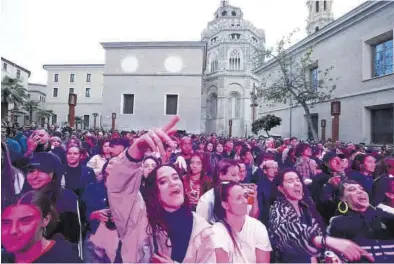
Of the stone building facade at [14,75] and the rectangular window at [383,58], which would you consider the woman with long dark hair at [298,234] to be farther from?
the rectangular window at [383,58]

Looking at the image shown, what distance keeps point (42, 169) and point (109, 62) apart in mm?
2005

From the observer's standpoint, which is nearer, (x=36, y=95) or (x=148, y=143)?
(x=148, y=143)

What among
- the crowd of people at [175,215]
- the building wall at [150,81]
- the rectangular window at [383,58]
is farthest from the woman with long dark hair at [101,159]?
the rectangular window at [383,58]

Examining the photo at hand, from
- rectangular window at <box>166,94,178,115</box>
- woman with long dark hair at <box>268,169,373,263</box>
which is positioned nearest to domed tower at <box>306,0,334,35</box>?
rectangular window at <box>166,94,178,115</box>

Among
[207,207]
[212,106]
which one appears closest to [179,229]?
[207,207]

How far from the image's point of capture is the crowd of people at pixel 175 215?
157 cm

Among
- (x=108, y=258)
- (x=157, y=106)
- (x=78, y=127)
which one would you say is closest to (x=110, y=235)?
(x=108, y=258)

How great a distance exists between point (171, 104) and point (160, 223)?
2.00m

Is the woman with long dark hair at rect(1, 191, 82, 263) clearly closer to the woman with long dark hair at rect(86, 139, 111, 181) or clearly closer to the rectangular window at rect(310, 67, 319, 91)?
the woman with long dark hair at rect(86, 139, 111, 181)

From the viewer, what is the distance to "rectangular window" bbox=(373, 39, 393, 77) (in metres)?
7.92

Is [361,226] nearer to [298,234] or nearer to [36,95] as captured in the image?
[298,234]

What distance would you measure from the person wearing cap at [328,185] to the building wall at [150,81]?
140 cm

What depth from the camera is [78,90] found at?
327cm

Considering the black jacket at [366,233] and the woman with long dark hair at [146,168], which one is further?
the black jacket at [366,233]
